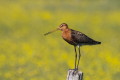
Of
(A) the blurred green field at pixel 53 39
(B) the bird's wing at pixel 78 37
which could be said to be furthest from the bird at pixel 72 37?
(A) the blurred green field at pixel 53 39

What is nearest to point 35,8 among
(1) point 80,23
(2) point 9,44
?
(1) point 80,23

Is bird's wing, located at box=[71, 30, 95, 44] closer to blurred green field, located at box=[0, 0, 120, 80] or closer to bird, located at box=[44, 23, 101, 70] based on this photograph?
bird, located at box=[44, 23, 101, 70]

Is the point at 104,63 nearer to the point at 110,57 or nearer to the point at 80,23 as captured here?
the point at 110,57

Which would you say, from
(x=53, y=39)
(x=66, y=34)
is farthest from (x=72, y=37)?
(x=53, y=39)

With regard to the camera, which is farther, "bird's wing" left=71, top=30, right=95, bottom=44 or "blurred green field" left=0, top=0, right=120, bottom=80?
"blurred green field" left=0, top=0, right=120, bottom=80

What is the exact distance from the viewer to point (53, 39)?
78.5 ft

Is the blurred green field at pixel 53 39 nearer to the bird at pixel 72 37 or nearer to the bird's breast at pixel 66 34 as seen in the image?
the bird at pixel 72 37

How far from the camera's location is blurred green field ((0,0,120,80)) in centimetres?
1605

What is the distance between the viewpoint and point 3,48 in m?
20.0

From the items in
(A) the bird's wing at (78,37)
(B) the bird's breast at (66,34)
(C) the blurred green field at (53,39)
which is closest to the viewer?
(B) the bird's breast at (66,34)

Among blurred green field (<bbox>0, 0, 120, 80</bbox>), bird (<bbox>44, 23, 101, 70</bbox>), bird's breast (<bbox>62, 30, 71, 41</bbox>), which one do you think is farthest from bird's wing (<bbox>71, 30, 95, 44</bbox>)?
blurred green field (<bbox>0, 0, 120, 80</bbox>)

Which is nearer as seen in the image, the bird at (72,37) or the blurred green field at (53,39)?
Answer: the bird at (72,37)

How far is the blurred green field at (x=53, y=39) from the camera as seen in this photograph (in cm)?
1605

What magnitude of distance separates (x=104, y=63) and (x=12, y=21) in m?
13.0
